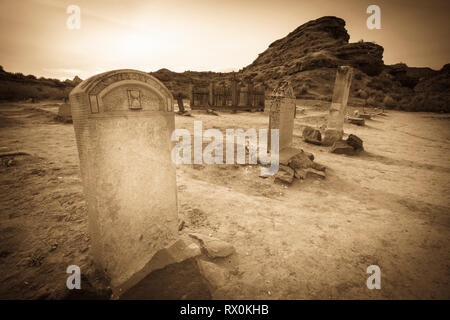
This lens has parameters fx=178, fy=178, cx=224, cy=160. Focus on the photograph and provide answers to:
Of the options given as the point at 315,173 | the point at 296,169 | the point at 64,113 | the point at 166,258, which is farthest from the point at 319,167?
the point at 64,113

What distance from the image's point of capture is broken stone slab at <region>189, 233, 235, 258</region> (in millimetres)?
2234

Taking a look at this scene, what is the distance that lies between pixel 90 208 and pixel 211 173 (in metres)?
3.24

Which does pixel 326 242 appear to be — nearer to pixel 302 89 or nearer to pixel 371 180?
pixel 371 180

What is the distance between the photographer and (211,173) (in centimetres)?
487

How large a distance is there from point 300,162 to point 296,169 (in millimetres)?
291

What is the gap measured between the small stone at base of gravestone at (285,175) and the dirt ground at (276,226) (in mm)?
168

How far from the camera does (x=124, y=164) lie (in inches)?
72.6

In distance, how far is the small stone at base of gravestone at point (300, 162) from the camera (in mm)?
5102

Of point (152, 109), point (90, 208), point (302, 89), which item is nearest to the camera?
point (90, 208)

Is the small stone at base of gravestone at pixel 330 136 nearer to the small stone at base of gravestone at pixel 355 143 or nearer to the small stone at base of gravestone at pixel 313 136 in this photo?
the small stone at base of gravestone at pixel 313 136

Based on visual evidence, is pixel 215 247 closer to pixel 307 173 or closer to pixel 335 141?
pixel 307 173

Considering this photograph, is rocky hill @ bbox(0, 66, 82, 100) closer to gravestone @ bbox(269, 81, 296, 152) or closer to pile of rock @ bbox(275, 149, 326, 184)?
gravestone @ bbox(269, 81, 296, 152)

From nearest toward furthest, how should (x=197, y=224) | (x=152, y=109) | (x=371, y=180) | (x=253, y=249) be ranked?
1. (x=152, y=109)
2. (x=253, y=249)
3. (x=197, y=224)
4. (x=371, y=180)
